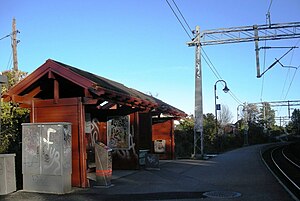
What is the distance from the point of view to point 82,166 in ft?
39.2

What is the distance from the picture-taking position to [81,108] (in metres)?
12.2

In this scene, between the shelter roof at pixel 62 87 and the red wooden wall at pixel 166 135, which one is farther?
the red wooden wall at pixel 166 135

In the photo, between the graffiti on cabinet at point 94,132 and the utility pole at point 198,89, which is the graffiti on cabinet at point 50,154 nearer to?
the graffiti on cabinet at point 94,132

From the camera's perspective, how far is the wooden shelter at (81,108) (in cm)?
1209

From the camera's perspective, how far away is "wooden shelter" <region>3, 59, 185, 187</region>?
1209cm

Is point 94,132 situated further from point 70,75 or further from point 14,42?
point 14,42

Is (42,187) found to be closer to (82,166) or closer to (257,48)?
(82,166)

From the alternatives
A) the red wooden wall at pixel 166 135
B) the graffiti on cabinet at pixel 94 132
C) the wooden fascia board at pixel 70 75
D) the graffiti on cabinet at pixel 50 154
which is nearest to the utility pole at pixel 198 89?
the red wooden wall at pixel 166 135

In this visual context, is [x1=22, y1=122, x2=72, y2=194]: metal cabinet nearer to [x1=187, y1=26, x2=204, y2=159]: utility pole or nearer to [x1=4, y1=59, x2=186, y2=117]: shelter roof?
[x1=4, y1=59, x2=186, y2=117]: shelter roof

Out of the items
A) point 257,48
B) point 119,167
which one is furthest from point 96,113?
point 257,48

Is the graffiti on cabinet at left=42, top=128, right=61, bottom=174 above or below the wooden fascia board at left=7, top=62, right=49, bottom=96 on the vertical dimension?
below

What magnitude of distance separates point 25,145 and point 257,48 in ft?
48.8

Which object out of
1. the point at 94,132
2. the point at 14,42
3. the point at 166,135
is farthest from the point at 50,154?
the point at 14,42

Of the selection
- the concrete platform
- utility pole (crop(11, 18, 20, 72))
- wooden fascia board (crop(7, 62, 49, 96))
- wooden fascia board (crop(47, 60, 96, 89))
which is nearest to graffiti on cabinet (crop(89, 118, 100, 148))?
the concrete platform
